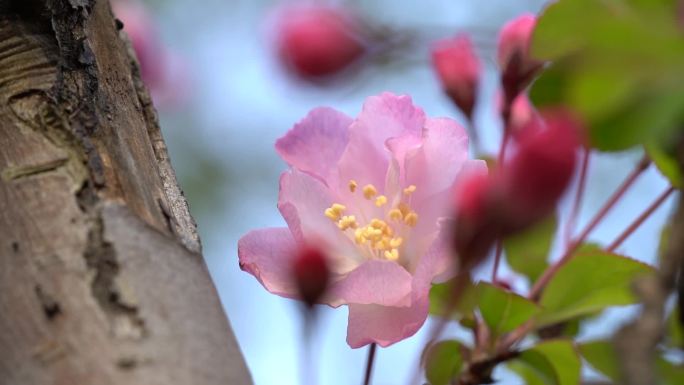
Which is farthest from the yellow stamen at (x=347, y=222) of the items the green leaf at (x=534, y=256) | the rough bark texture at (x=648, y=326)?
the rough bark texture at (x=648, y=326)

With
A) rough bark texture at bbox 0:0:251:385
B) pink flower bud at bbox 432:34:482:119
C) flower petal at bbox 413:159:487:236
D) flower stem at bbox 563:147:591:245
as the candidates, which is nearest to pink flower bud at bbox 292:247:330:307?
rough bark texture at bbox 0:0:251:385

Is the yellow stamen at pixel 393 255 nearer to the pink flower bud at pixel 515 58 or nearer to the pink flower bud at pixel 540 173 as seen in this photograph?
the pink flower bud at pixel 515 58

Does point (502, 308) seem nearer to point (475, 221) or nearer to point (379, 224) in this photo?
point (379, 224)

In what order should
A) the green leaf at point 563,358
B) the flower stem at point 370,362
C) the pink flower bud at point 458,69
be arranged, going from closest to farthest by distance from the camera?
1. the flower stem at point 370,362
2. the green leaf at point 563,358
3. the pink flower bud at point 458,69

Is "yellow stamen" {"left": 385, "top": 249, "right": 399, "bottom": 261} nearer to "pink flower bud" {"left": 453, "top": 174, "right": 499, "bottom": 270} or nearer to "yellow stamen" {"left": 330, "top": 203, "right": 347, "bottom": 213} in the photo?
"yellow stamen" {"left": 330, "top": 203, "right": 347, "bottom": 213}

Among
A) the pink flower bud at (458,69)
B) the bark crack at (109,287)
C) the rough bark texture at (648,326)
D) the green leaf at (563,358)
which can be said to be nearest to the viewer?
the rough bark texture at (648,326)

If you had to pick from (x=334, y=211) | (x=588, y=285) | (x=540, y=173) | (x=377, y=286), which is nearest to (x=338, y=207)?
(x=334, y=211)

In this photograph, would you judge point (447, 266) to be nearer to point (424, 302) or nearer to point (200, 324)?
point (424, 302)
